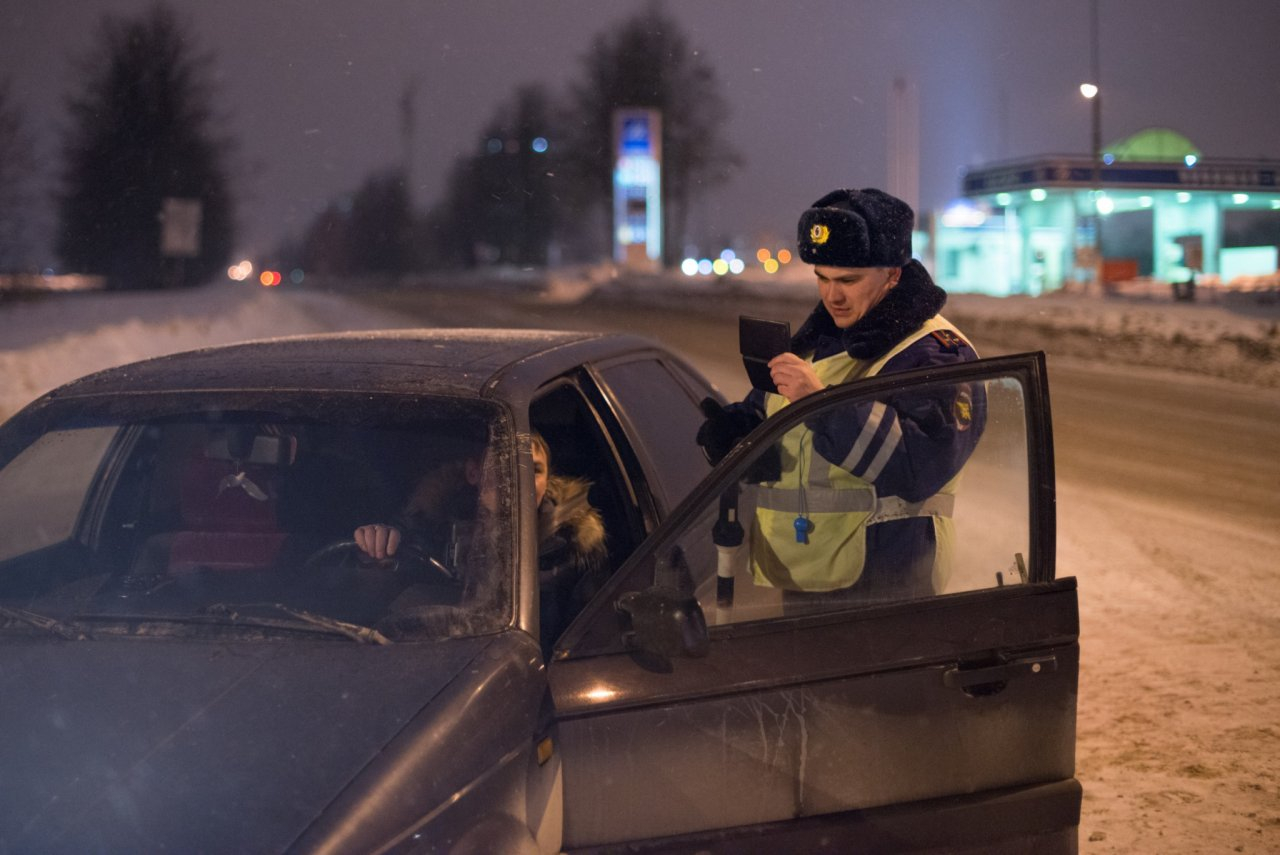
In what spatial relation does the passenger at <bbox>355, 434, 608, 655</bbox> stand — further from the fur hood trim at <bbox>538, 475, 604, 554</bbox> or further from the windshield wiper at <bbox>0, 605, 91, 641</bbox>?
the windshield wiper at <bbox>0, 605, 91, 641</bbox>

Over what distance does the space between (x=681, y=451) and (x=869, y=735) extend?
5.84 ft

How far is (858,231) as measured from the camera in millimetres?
3047

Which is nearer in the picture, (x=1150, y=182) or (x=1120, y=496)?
(x=1120, y=496)

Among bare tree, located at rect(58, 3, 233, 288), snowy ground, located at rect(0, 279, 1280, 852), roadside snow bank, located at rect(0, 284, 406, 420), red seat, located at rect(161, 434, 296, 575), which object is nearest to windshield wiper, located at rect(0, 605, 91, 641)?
red seat, located at rect(161, 434, 296, 575)

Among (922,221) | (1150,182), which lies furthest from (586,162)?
(1150,182)

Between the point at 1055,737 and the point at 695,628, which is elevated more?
the point at 695,628

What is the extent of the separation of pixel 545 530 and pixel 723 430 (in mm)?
596

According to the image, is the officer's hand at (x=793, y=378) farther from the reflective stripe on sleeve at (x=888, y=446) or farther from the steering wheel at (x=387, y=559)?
the steering wheel at (x=387, y=559)

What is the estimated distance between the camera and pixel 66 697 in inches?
94.8

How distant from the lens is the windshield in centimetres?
275

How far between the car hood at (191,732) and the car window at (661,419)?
4.95 ft

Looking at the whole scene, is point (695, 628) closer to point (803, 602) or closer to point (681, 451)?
point (803, 602)

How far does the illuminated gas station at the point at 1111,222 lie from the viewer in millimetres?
29641

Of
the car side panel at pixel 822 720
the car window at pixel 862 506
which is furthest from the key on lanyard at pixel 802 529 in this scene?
the car side panel at pixel 822 720
